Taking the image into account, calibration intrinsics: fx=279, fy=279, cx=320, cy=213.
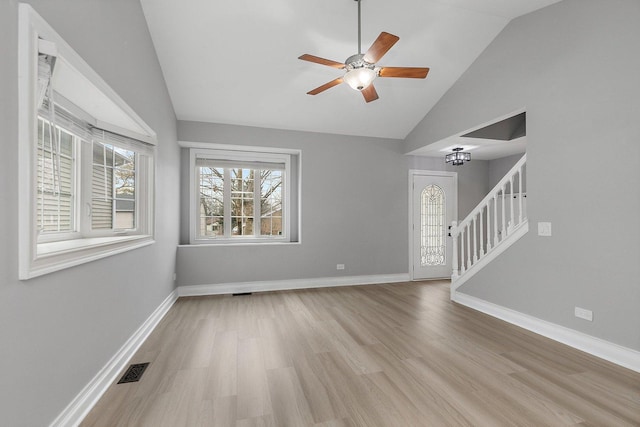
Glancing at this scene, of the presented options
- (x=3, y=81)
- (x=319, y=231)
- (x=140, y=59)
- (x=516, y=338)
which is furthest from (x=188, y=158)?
(x=516, y=338)

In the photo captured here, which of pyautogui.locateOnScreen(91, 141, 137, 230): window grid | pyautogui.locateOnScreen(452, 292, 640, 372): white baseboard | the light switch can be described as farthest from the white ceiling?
pyautogui.locateOnScreen(452, 292, 640, 372): white baseboard

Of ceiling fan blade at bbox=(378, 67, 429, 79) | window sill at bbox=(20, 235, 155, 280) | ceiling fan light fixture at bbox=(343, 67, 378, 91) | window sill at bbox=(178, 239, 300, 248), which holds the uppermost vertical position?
ceiling fan blade at bbox=(378, 67, 429, 79)

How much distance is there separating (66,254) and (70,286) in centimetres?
19

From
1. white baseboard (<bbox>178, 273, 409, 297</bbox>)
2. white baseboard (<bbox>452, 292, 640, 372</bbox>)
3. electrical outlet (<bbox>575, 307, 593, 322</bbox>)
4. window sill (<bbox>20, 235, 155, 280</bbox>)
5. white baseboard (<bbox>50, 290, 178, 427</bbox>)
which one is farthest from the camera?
white baseboard (<bbox>178, 273, 409, 297</bbox>)

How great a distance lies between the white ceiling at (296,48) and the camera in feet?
8.94

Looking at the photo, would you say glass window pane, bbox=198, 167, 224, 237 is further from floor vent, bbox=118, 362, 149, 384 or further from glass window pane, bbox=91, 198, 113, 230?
floor vent, bbox=118, 362, 149, 384

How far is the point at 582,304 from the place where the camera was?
251 centimetres

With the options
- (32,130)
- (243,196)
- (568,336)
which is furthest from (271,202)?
(568,336)

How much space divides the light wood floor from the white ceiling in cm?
282

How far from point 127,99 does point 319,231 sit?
10.2 ft

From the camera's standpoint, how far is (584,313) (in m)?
2.48

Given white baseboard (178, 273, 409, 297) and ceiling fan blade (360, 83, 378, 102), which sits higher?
ceiling fan blade (360, 83, 378, 102)

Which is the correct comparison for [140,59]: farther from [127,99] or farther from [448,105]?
→ [448,105]

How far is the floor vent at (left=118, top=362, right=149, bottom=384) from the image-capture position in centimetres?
200
